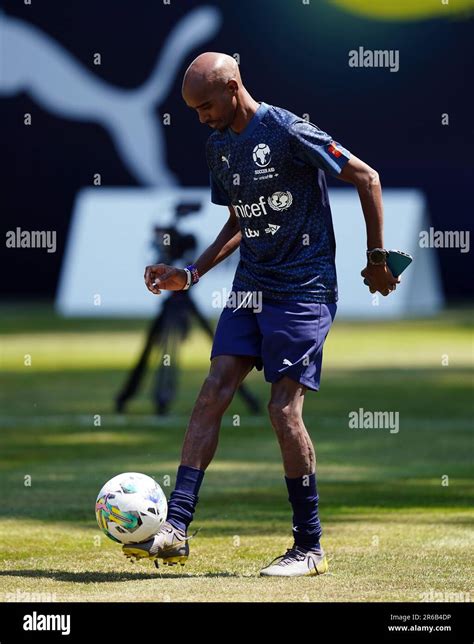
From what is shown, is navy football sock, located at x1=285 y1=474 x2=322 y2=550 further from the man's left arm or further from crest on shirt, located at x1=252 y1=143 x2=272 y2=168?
crest on shirt, located at x1=252 y1=143 x2=272 y2=168

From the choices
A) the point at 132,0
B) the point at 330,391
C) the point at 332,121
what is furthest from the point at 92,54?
the point at 330,391

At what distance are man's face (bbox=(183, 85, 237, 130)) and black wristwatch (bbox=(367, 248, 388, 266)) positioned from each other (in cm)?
94

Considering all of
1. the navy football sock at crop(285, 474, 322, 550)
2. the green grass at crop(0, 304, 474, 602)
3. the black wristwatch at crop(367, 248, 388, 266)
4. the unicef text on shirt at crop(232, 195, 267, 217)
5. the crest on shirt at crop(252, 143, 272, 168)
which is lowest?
the green grass at crop(0, 304, 474, 602)

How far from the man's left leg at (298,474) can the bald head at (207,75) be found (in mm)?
1422

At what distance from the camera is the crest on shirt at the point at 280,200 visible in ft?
25.2

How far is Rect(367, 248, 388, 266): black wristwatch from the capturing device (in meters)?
7.52

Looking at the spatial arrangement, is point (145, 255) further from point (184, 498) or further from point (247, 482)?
point (184, 498)

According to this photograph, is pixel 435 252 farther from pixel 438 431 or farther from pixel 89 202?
pixel 438 431

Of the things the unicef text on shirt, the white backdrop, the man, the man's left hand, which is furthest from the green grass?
the white backdrop

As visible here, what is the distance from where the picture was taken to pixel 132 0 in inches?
1470

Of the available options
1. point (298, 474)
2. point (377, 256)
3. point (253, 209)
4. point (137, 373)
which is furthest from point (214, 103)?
point (137, 373)

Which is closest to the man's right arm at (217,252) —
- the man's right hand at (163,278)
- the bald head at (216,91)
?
the man's right hand at (163,278)

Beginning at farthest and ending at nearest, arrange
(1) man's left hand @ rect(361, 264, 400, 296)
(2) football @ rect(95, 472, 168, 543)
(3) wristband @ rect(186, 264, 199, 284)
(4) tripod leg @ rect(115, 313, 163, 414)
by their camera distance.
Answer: (4) tripod leg @ rect(115, 313, 163, 414), (3) wristband @ rect(186, 264, 199, 284), (1) man's left hand @ rect(361, 264, 400, 296), (2) football @ rect(95, 472, 168, 543)

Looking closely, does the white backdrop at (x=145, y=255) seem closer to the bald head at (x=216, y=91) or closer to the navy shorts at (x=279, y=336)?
→ the navy shorts at (x=279, y=336)
